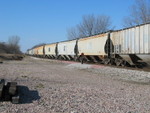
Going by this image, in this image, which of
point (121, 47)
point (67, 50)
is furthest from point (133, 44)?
point (67, 50)

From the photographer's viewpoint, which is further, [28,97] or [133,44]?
[133,44]

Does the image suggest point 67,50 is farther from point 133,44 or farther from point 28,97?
point 28,97

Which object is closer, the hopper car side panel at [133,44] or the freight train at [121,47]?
the hopper car side panel at [133,44]

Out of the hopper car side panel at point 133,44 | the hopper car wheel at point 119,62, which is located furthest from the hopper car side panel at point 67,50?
the hopper car side panel at point 133,44

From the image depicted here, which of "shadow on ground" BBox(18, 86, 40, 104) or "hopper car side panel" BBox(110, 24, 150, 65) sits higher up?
"hopper car side panel" BBox(110, 24, 150, 65)

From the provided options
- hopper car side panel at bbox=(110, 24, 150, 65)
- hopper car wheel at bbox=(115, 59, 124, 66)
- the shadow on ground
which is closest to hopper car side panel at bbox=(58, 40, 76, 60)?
hopper car wheel at bbox=(115, 59, 124, 66)

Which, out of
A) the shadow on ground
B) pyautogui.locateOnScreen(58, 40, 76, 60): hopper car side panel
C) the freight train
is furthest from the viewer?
pyautogui.locateOnScreen(58, 40, 76, 60): hopper car side panel

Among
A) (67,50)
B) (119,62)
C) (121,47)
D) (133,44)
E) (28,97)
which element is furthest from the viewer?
(67,50)

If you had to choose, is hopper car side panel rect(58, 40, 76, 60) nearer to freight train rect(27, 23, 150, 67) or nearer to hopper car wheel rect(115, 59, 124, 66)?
freight train rect(27, 23, 150, 67)

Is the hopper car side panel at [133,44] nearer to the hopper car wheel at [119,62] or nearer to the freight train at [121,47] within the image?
the freight train at [121,47]

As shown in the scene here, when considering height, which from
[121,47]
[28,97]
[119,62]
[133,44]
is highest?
[133,44]

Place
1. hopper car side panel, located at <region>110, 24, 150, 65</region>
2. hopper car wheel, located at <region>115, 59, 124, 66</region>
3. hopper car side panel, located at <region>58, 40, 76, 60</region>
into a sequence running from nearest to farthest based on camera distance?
hopper car side panel, located at <region>110, 24, 150, 65</region>, hopper car wheel, located at <region>115, 59, 124, 66</region>, hopper car side panel, located at <region>58, 40, 76, 60</region>

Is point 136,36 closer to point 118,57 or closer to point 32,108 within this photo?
point 118,57

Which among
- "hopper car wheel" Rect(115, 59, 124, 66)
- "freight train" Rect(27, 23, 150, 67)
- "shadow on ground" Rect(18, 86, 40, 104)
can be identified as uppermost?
"freight train" Rect(27, 23, 150, 67)
